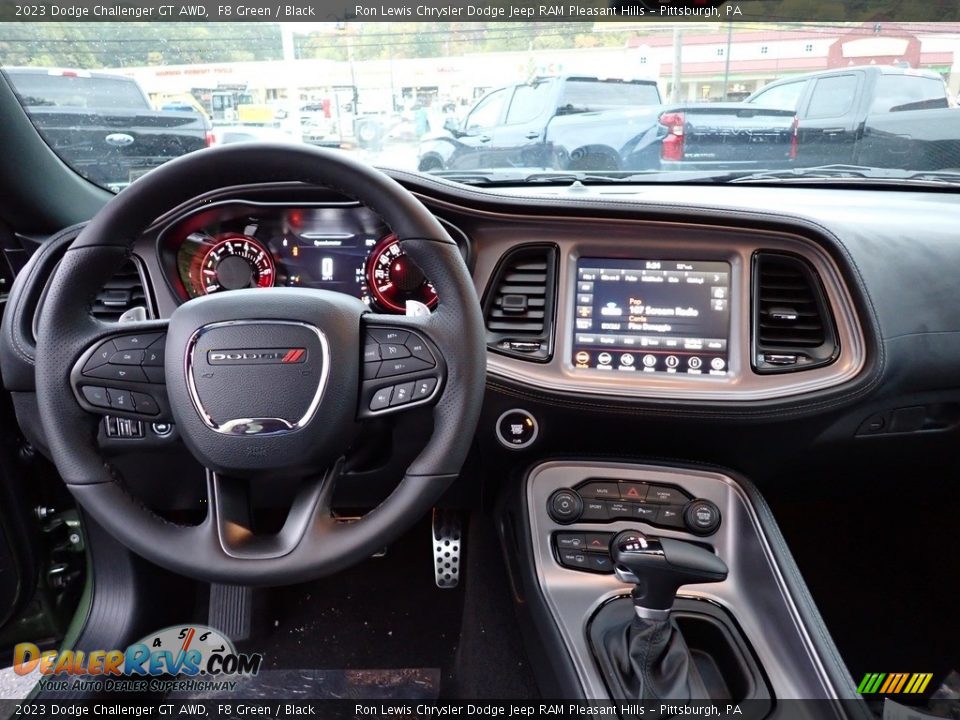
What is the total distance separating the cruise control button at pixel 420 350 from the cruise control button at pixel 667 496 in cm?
87

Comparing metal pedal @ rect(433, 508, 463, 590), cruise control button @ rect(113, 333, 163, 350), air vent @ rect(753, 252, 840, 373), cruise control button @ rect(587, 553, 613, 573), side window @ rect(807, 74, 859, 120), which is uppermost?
side window @ rect(807, 74, 859, 120)

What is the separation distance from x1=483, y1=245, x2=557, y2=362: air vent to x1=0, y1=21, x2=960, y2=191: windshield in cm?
33

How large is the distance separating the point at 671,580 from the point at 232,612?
1.30 meters

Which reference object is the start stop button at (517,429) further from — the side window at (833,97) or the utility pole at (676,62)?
the side window at (833,97)

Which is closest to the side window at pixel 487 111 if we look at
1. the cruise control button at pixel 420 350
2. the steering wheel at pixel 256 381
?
the steering wheel at pixel 256 381

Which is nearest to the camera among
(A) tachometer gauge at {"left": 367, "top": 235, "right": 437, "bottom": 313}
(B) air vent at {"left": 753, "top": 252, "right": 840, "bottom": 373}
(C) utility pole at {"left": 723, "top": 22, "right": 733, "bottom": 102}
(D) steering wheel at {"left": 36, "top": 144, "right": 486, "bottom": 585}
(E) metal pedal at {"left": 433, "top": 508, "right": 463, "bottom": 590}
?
(D) steering wheel at {"left": 36, "top": 144, "right": 486, "bottom": 585}

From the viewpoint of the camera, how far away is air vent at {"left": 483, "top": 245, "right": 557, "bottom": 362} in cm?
161

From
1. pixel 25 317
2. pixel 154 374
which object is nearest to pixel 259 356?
pixel 154 374

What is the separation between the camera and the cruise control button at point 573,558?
1635 millimetres

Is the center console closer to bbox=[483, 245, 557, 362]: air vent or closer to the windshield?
bbox=[483, 245, 557, 362]: air vent

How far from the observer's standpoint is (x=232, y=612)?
2.01 m

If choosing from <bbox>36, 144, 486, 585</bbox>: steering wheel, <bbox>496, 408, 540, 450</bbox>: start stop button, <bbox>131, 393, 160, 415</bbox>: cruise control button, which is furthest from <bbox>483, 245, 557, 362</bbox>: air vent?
<bbox>131, 393, 160, 415</bbox>: cruise control button

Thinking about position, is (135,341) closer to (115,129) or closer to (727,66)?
(115,129)

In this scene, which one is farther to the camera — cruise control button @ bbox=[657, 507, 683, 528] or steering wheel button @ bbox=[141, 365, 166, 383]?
cruise control button @ bbox=[657, 507, 683, 528]
